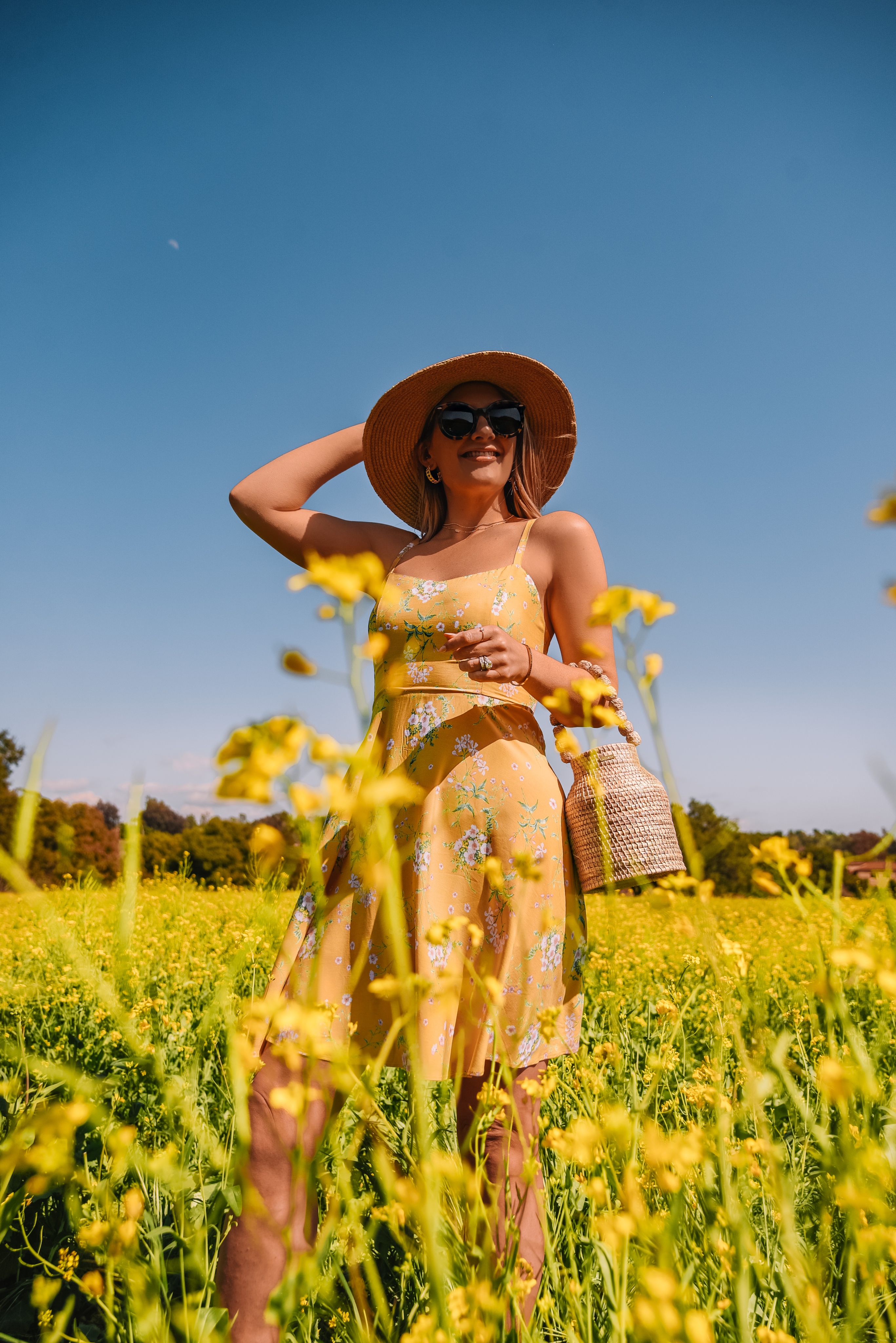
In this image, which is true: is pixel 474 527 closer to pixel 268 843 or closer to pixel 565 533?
pixel 565 533

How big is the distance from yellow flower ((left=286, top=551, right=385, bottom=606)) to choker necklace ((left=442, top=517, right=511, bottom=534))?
3.84 ft

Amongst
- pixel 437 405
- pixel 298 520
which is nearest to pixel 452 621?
pixel 298 520

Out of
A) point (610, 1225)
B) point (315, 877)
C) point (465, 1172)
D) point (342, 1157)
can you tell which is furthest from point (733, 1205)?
point (315, 877)

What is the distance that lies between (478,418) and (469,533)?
316mm

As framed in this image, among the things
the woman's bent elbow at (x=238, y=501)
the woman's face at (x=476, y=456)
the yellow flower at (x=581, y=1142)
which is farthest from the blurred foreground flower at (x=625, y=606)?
the woman's bent elbow at (x=238, y=501)

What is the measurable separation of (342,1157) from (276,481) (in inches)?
65.8

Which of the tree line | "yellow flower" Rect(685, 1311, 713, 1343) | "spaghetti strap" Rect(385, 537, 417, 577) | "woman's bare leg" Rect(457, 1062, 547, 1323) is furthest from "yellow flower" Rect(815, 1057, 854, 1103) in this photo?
the tree line

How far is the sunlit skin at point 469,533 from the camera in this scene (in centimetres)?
171

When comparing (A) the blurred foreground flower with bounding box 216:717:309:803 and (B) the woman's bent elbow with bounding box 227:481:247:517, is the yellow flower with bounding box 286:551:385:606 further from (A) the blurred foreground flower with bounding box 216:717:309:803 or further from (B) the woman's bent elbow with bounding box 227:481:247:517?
(B) the woman's bent elbow with bounding box 227:481:247:517

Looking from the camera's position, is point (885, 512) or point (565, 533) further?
point (565, 533)

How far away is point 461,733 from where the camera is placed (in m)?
1.59

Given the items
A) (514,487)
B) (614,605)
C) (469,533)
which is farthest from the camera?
(514,487)

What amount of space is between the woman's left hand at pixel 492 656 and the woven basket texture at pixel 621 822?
9.3 inches

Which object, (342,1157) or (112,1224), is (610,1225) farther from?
(112,1224)
